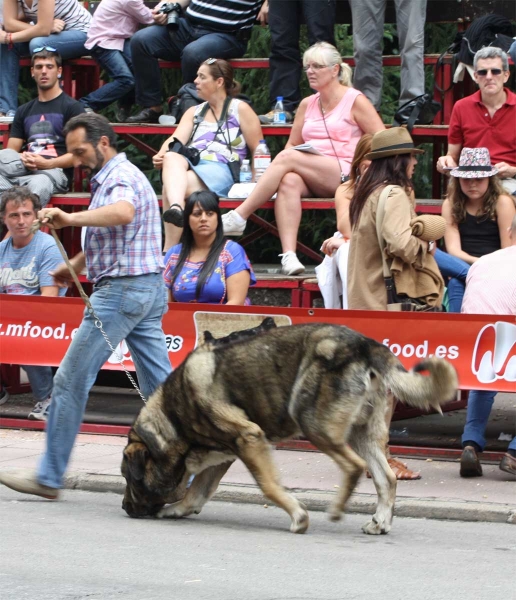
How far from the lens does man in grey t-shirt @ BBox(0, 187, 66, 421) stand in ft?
32.0

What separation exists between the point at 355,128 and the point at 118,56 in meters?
3.27

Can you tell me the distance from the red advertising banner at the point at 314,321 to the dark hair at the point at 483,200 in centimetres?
105

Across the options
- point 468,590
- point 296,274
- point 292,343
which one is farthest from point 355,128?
point 468,590

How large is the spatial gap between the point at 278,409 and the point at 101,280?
1442 mm

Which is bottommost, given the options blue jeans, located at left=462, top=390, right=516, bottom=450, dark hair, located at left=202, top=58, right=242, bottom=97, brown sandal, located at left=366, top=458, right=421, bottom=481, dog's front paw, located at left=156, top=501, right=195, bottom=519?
brown sandal, located at left=366, top=458, right=421, bottom=481

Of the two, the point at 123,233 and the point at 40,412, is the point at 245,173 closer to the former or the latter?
the point at 40,412

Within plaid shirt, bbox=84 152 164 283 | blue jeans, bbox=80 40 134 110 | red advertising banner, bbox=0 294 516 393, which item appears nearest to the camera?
plaid shirt, bbox=84 152 164 283

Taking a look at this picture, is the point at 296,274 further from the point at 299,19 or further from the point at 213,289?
the point at 299,19

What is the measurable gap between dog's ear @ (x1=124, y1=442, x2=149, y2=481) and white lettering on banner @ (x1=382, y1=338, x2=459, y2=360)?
2242 mm

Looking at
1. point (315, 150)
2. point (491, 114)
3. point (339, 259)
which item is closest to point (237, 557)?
point (339, 259)

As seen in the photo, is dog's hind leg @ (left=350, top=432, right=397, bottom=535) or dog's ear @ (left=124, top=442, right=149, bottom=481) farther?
dog's ear @ (left=124, top=442, right=149, bottom=481)

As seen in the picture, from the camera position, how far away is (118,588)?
501 centimetres

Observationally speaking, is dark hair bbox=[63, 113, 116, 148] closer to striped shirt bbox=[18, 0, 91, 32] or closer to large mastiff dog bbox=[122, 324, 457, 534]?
large mastiff dog bbox=[122, 324, 457, 534]

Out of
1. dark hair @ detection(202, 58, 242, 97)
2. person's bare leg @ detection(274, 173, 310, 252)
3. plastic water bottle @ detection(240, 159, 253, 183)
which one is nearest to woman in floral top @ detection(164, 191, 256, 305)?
person's bare leg @ detection(274, 173, 310, 252)
